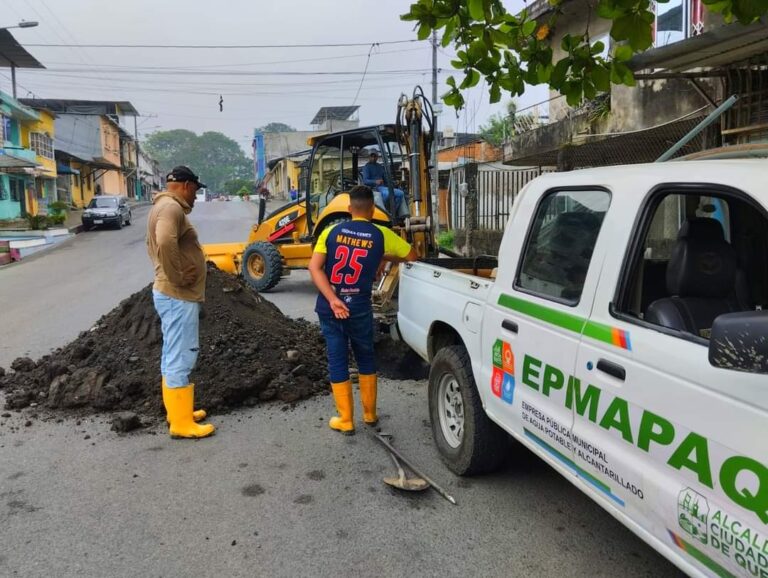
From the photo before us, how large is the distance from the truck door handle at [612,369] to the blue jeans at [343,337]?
8.06 feet

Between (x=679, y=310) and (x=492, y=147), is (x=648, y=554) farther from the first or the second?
(x=492, y=147)

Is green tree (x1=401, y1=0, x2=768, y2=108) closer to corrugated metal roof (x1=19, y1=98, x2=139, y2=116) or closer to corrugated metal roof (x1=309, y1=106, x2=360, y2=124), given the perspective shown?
corrugated metal roof (x1=19, y1=98, x2=139, y2=116)

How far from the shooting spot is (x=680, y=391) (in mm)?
2148

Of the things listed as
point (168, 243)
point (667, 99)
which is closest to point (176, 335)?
point (168, 243)

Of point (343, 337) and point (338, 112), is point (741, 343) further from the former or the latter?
point (338, 112)

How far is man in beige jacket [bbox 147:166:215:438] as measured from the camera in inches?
184

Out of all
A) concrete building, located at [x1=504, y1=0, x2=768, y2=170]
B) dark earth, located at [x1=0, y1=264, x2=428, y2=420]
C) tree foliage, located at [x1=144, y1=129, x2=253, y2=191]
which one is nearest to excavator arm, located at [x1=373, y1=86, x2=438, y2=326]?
dark earth, located at [x1=0, y1=264, x2=428, y2=420]

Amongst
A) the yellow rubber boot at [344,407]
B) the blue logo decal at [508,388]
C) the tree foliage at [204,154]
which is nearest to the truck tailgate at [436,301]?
the blue logo decal at [508,388]

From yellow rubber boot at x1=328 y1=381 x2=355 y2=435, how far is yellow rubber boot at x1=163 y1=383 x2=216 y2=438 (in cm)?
100

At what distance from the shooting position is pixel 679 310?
2572 millimetres

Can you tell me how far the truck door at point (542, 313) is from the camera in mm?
2836

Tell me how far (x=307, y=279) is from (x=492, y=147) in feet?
59.7

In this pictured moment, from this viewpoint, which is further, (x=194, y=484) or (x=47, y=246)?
(x=47, y=246)

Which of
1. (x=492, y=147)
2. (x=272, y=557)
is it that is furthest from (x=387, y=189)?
(x=492, y=147)
